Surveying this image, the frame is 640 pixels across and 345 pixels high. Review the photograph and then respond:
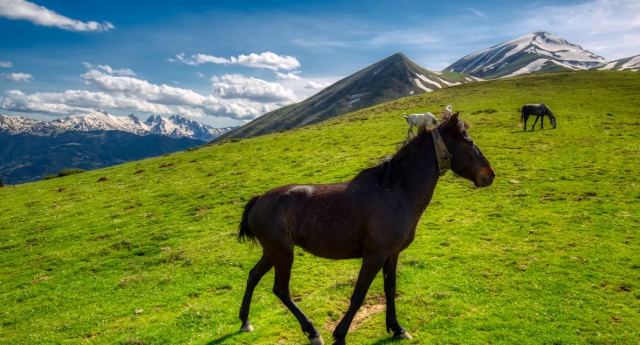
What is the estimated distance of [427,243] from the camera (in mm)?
18281

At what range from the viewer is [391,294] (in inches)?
390

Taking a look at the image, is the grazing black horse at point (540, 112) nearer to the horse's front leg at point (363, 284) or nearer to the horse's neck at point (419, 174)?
the horse's neck at point (419, 174)

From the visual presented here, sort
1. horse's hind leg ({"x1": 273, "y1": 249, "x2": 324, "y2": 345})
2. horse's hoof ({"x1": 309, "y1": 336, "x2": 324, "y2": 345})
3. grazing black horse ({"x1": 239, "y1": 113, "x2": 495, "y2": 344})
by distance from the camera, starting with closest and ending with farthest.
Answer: grazing black horse ({"x1": 239, "y1": 113, "x2": 495, "y2": 344})
horse's hind leg ({"x1": 273, "y1": 249, "x2": 324, "y2": 345})
horse's hoof ({"x1": 309, "y1": 336, "x2": 324, "y2": 345})

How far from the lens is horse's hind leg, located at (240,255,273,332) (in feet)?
33.2

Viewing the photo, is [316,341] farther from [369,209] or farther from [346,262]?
[346,262]

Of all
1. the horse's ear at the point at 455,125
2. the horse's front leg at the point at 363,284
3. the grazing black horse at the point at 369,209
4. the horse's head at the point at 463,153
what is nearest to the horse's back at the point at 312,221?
the grazing black horse at the point at 369,209

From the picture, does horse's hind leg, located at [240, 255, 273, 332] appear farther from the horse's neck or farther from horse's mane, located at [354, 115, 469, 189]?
the horse's neck

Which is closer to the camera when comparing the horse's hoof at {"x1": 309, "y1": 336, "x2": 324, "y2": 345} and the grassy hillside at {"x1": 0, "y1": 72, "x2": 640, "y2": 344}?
the horse's hoof at {"x1": 309, "y1": 336, "x2": 324, "y2": 345}

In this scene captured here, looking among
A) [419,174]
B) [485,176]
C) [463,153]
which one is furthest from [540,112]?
[419,174]

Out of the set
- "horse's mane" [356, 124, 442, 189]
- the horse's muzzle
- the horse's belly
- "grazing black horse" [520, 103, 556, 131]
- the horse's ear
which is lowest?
the horse's belly

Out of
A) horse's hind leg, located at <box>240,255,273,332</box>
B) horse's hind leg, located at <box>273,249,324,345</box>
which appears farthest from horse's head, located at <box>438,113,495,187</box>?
horse's hind leg, located at <box>240,255,273,332</box>

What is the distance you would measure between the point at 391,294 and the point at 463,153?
3650 mm

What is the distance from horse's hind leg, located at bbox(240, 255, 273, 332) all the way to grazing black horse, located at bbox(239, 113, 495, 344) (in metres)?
0.54

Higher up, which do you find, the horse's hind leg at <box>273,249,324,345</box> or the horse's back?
the horse's back
